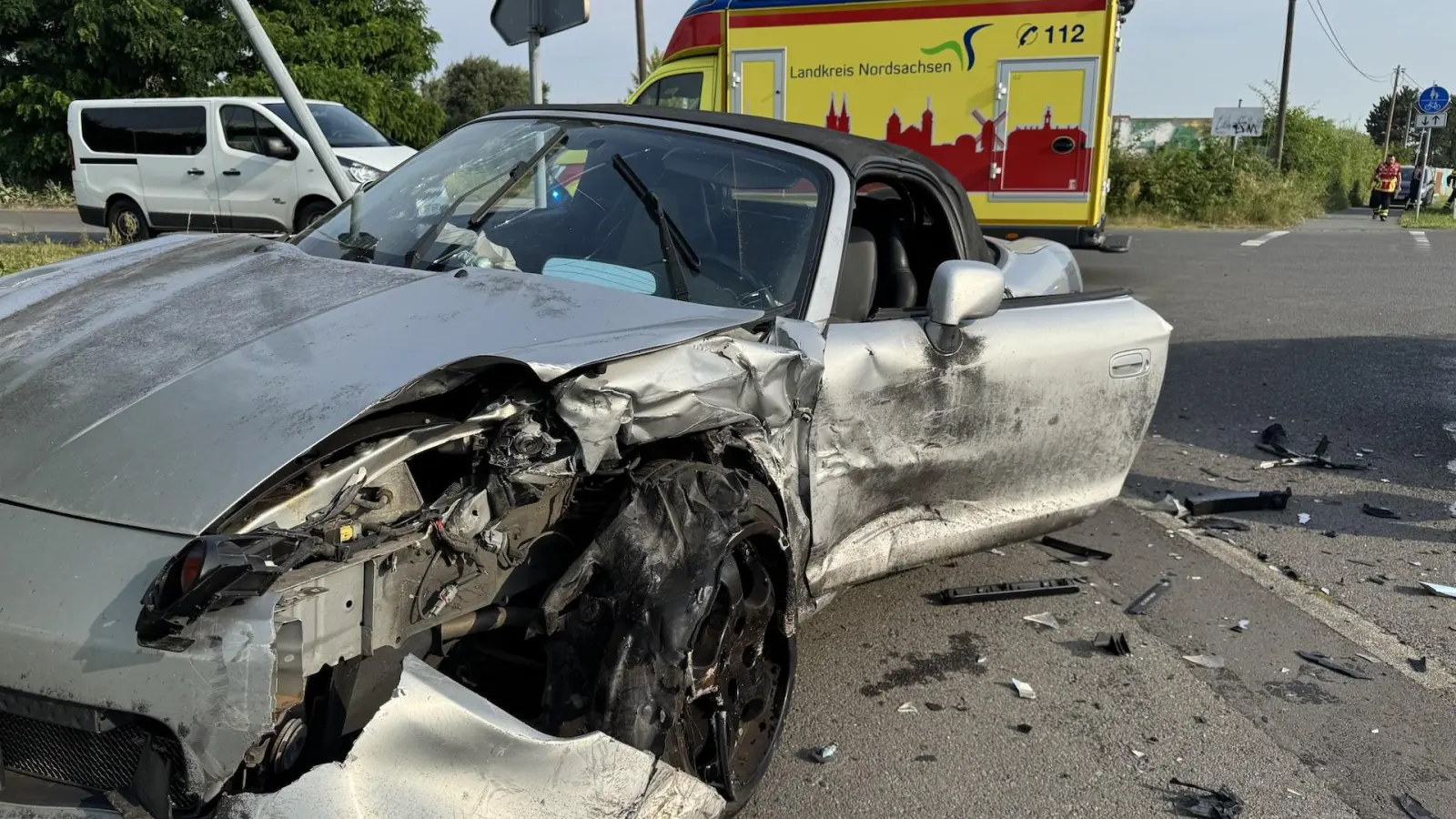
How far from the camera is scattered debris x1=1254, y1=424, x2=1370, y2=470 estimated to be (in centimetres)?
565

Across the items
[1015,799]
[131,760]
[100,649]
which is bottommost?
[1015,799]

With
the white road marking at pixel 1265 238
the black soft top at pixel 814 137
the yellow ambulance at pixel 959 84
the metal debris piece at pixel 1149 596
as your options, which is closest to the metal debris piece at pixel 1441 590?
the metal debris piece at pixel 1149 596

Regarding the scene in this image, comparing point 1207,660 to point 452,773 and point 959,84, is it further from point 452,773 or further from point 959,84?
point 959,84

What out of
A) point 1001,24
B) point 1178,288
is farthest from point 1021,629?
point 1178,288

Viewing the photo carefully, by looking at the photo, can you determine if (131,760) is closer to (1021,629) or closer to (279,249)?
(279,249)

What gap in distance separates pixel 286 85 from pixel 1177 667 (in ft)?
15.7

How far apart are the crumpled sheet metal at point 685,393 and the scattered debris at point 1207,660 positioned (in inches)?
68.3

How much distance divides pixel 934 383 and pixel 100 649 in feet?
7.48

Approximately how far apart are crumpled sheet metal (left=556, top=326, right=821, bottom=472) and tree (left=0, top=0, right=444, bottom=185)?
23.8 metres

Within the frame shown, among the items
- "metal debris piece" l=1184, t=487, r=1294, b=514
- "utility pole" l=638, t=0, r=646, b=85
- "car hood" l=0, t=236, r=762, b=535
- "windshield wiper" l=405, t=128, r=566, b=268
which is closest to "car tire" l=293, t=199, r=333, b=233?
"windshield wiper" l=405, t=128, r=566, b=268

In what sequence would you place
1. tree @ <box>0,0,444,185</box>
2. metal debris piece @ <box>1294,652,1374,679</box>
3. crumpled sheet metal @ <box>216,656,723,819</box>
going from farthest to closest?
tree @ <box>0,0,444,185</box> → metal debris piece @ <box>1294,652,1374,679</box> → crumpled sheet metal @ <box>216,656,723,819</box>

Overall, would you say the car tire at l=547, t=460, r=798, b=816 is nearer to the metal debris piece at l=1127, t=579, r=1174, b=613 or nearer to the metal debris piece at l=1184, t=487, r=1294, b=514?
the metal debris piece at l=1127, t=579, r=1174, b=613

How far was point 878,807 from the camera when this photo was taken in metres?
2.67

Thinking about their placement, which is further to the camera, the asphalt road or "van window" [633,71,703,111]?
"van window" [633,71,703,111]
